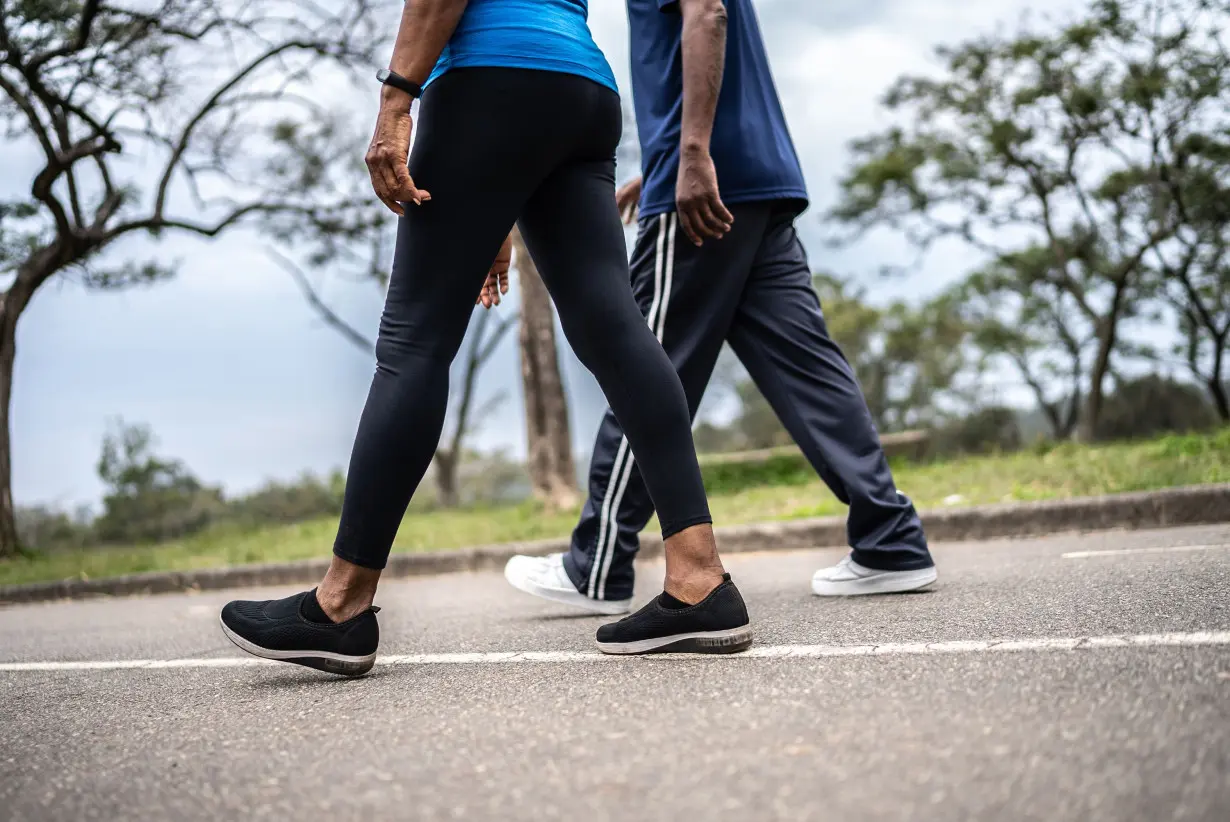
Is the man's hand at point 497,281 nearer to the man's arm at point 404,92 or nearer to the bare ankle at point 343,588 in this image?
the man's arm at point 404,92

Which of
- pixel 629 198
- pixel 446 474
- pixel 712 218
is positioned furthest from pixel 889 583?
pixel 446 474

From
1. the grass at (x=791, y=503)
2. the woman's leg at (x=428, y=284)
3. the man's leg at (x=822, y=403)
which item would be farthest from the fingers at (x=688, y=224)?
the grass at (x=791, y=503)

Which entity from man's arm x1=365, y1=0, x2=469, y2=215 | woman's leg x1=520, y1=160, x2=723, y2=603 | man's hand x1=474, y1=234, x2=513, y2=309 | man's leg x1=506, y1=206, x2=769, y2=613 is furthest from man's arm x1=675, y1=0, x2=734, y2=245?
man's arm x1=365, y1=0, x2=469, y2=215

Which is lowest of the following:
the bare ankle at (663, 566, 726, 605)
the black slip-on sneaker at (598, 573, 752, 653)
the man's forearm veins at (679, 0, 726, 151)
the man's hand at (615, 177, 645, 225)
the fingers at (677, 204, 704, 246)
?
the black slip-on sneaker at (598, 573, 752, 653)

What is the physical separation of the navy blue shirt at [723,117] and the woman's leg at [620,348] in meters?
0.61

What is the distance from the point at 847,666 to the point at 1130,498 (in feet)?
12.1

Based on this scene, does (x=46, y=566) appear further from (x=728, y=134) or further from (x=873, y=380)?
(x=873, y=380)

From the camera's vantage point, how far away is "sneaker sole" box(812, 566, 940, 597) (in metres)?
3.16

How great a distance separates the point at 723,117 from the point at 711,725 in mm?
2004

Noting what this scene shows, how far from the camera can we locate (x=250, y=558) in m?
7.64

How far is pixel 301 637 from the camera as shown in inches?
90.5

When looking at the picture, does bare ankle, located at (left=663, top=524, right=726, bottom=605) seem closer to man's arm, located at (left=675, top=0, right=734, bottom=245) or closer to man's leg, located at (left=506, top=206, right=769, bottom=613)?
man's leg, located at (left=506, top=206, right=769, bottom=613)

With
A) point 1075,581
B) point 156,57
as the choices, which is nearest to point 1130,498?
point 1075,581

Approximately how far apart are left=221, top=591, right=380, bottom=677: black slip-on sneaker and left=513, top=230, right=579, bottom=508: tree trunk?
27.2 feet
